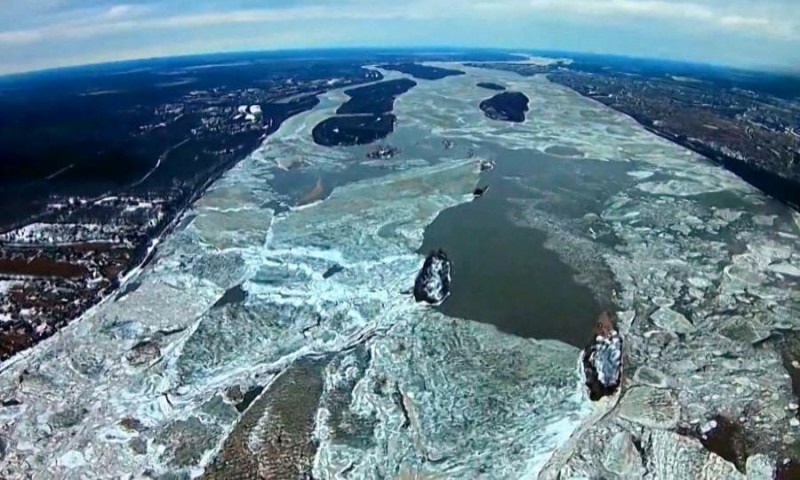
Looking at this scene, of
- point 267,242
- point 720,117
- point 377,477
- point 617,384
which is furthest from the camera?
point 720,117

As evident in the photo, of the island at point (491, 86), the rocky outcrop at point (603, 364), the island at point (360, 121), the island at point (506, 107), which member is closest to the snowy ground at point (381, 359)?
the rocky outcrop at point (603, 364)

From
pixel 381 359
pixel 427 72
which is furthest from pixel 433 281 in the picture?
pixel 427 72

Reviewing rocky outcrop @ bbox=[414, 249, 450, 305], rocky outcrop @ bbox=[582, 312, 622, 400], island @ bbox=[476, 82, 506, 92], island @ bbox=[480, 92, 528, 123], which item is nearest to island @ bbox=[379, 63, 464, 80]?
island @ bbox=[476, 82, 506, 92]

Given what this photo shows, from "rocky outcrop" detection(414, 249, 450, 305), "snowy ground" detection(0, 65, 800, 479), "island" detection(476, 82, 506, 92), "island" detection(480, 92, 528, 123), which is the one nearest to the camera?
"snowy ground" detection(0, 65, 800, 479)

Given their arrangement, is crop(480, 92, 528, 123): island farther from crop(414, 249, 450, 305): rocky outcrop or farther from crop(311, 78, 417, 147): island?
crop(414, 249, 450, 305): rocky outcrop

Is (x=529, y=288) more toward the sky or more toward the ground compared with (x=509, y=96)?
more toward the ground

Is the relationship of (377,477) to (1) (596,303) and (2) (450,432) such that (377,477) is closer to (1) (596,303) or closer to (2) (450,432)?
(2) (450,432)

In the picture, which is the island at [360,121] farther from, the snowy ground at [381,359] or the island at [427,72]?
the island at [427,72]

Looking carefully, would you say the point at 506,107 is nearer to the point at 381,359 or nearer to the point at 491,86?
the point at 491,86

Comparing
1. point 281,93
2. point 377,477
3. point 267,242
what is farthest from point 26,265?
point 281,93
